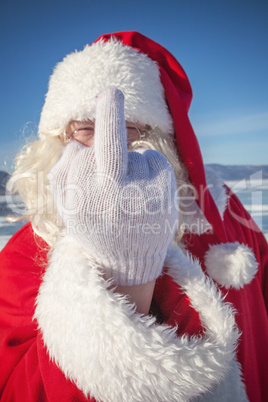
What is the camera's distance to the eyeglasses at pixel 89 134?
2.84 ft

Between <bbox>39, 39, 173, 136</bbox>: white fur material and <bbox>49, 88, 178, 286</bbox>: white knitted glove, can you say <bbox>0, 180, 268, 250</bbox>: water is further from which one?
<bbox>49, 88, 178, 286</bbox>: white knitted glove

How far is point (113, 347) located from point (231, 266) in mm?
487

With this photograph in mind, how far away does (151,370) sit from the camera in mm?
455

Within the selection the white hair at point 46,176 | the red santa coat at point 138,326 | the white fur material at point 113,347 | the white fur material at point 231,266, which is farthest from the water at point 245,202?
the white fur material at point 113,347

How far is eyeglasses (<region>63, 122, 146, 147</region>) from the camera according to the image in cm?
87

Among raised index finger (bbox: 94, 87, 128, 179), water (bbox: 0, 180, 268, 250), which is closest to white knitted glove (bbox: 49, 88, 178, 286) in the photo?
raised index finger (bbox: 94, 87, 128, 179)

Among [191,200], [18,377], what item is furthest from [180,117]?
[18,377]

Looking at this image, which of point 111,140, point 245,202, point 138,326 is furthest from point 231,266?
point 245,202

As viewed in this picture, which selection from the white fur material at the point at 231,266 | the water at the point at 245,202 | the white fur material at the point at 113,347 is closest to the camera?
the white fur material at the point at 113,347

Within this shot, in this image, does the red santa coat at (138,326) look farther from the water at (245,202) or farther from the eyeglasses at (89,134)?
the water at (245,202)

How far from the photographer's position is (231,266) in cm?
81

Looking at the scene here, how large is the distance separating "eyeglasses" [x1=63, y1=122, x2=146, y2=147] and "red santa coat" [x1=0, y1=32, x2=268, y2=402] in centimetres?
14

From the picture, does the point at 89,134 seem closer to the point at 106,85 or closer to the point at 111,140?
the point at 106,85

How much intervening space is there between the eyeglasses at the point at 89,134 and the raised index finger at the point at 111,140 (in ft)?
1.28
